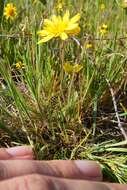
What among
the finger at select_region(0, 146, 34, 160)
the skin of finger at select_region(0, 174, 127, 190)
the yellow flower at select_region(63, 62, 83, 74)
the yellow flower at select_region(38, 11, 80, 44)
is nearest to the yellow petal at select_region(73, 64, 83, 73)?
the yellow flower at select_region(63, 62, 83, 74)

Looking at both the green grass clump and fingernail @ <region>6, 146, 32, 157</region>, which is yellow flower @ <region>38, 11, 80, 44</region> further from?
fingernail @ <region>6, 146, 32, 157</region>

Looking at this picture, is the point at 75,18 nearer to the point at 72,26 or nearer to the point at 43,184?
the point at 72,26

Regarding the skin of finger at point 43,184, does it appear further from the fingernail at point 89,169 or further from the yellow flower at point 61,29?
the yellow flower at point 61,29

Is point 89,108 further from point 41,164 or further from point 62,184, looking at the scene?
point 62,184

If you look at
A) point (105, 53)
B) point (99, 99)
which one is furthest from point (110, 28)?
point (99, 99)

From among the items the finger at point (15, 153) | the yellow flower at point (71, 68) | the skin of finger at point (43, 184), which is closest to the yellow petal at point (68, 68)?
the yellow flower at point (71, 68)
